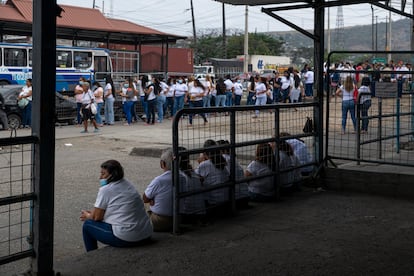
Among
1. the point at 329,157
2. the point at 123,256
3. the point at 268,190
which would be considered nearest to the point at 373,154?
the point at 329,157

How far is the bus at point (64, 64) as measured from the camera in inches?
1067

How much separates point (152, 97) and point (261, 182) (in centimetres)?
1595

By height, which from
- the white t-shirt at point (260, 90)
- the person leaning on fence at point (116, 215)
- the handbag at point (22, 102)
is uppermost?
the white t-shirt at point (260, 90)

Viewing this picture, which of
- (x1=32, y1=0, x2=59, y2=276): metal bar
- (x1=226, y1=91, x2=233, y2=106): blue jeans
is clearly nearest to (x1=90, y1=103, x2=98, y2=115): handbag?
(x1=226, y1=91, x2=233, y2=106): blue jeans

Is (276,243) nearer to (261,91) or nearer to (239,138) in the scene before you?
(239,138)

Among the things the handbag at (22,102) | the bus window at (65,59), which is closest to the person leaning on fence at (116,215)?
the handbag at (22,102)

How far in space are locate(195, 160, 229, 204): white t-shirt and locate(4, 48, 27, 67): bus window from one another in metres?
22.4

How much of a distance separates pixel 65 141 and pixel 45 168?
13.2 meters

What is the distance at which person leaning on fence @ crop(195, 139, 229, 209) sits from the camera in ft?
22.7

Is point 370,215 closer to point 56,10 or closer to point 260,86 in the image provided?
point 56,10

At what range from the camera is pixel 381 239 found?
6.07 metres

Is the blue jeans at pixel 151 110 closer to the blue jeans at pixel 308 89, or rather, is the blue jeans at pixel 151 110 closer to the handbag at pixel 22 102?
the handbag at pixel 22 102

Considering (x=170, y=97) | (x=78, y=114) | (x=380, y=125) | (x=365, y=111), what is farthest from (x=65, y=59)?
(x=380, y=125)

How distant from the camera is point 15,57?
2739 centimetres
